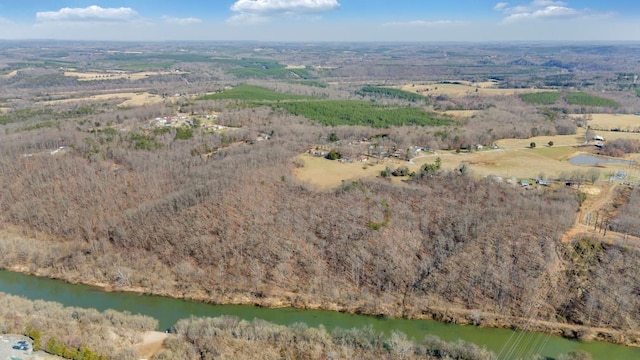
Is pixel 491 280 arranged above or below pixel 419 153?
below

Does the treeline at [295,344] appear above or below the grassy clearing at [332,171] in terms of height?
below

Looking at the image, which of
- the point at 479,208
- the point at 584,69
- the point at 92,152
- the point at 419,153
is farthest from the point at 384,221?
the point at 584,69

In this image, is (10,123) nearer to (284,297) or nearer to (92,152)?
(92,152)

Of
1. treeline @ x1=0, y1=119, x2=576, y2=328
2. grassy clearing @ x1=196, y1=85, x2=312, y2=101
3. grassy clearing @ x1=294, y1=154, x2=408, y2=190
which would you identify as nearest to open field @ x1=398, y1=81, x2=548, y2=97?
grassy clearing @ x1=196, y1=85, x2=312, y2=101

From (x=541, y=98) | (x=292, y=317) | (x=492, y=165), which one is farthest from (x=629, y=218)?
(x=541, y=98)

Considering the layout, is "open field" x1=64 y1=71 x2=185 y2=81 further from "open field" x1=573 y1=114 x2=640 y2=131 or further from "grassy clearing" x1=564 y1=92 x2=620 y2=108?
"open field" x1=573 y1=114 x2=640 y2=131

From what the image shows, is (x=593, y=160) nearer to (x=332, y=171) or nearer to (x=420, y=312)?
(x=332, y=171)

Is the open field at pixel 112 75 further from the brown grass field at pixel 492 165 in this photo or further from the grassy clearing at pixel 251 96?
the brown grass field at pixel 492 165

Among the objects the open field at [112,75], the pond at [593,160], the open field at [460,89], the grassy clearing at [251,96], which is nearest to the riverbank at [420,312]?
the pond at [593,160]
